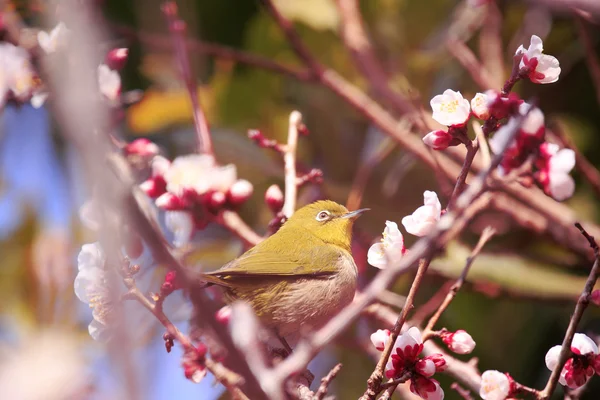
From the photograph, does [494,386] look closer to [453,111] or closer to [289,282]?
[453,111]

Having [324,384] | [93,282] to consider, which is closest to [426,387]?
[324,384]

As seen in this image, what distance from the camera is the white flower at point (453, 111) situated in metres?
1.20

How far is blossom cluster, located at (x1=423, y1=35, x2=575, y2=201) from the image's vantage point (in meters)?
1.05

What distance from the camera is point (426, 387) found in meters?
1.21

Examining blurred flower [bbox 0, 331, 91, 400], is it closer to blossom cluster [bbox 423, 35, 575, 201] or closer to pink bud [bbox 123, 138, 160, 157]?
pink bud [bbox 123, 138, 160, 157]

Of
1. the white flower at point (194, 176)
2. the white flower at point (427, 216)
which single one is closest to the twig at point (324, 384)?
the white flower at point (427, 216)

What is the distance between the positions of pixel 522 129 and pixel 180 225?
0.85 m

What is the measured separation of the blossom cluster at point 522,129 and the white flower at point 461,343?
335 millimetres

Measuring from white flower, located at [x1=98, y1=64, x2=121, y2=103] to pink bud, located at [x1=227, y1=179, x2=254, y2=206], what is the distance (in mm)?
380

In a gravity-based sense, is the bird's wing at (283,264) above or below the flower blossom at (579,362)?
below

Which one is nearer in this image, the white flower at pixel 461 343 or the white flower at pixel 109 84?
the white flower at pixel 461 343

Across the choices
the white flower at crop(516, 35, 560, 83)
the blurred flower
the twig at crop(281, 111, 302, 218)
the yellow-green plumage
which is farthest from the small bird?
the white flower at crop(516, 35, 560, 83)

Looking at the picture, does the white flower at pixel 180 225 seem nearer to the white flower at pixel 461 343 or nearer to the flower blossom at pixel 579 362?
the white flower at pixel 461 343

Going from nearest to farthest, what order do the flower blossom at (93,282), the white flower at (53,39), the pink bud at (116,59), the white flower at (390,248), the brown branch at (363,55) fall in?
1. the flower blossom at (93,282)
2. the white flower at (390,248)
3. the white flower at (53,39)
4. the pink bud at (116,59)
5. the brown branch at (363,55)
